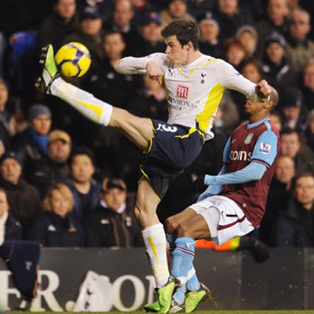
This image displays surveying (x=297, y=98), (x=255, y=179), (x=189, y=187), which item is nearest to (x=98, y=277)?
(x=189, y=187)

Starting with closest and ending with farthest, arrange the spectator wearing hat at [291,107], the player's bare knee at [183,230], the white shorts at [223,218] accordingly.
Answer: the player's bare knee at [183,230] < the white shorts at [223,218] < the spectator wearing hat at [291,107]

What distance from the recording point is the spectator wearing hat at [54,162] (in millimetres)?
11758

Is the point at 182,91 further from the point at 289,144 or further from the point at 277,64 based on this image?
the point at 277,64

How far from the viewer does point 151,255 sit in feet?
30.0

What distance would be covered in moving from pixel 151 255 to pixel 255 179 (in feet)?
3.65

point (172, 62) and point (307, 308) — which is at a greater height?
point (172, 62)

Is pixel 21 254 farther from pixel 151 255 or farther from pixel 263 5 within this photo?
pixel 263 5

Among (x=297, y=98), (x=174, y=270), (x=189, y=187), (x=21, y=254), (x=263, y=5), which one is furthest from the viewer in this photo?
(x=263, y=5)

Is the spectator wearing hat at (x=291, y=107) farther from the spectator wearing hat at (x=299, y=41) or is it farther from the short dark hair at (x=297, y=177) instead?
the short dark hair at (x=297, y=177)

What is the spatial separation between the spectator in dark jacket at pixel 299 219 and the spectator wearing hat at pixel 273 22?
3260 mm

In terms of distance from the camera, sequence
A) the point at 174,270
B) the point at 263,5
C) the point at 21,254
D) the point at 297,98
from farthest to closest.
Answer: the point at 263,5
the point at 297,98
the point at 21,254
the point at 174,270

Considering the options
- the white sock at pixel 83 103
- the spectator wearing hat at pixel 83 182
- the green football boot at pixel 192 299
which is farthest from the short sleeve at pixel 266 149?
the spectator wearing hat at pixel 83 182

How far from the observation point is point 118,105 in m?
12.5

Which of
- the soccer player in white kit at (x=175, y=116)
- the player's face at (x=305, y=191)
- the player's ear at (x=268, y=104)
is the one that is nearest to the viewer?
the soccer player in white kit at (x=175, y=116)
